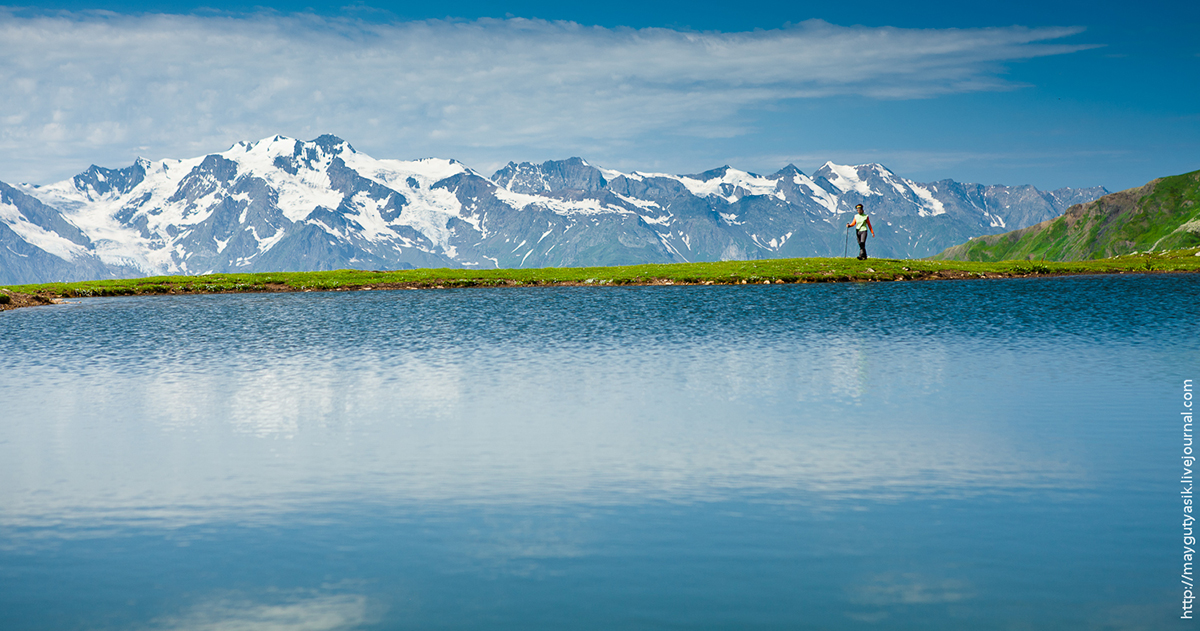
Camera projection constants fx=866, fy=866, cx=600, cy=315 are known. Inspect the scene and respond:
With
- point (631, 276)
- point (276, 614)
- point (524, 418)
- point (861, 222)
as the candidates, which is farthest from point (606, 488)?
point (631, 276)

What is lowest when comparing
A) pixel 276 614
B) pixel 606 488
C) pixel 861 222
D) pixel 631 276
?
pixel 276 614

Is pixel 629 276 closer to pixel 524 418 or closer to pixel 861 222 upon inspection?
pixel 861 222

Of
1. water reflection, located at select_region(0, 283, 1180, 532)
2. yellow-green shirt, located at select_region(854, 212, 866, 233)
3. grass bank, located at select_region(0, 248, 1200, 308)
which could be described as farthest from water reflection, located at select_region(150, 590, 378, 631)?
grass bank, located at select_region(0, 248, 1200, 308)

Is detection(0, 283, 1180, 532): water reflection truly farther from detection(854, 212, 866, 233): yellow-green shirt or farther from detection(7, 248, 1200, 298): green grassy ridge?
detection(7, 248, 1200, 298): green grassy ridge

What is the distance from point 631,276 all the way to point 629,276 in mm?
268

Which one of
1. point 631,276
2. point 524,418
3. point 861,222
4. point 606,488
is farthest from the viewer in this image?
point 631,276

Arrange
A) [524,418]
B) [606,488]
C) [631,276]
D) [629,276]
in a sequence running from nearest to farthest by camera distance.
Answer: [606,488] < [524,418] < [631,276] < [629,276]

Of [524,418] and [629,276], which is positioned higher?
[629,276]

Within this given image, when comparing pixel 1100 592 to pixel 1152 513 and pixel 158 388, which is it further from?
pixel 158 388

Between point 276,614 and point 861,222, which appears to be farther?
point 861,222

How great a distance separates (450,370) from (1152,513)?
83.9 ft

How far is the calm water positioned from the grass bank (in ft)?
187

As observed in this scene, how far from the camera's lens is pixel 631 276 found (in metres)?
104

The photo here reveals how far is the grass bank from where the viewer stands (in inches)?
3809
